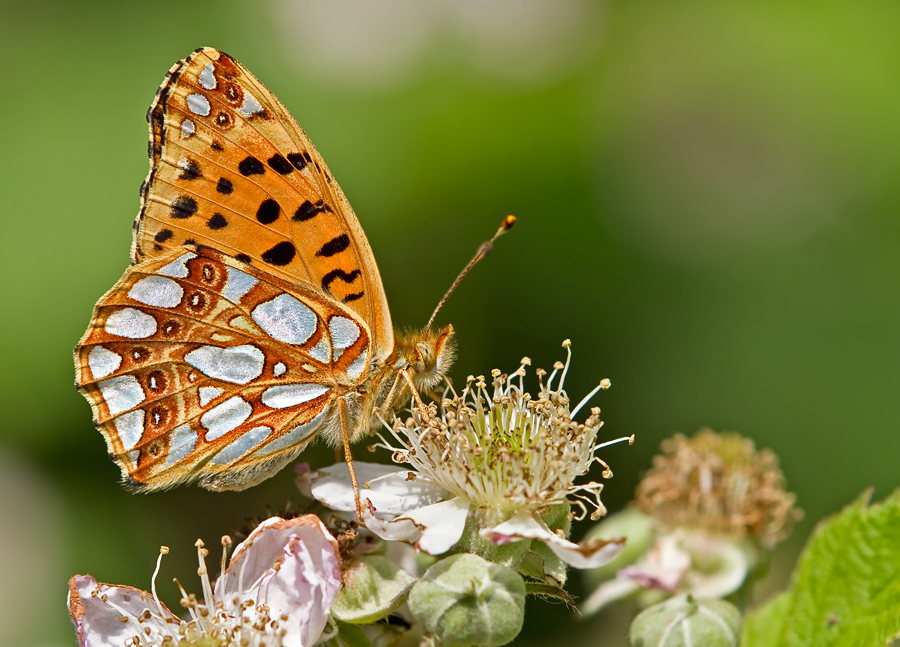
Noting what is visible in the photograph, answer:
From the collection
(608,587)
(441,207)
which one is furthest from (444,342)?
(441,207)

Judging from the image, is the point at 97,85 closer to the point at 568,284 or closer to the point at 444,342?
the point at 568,284

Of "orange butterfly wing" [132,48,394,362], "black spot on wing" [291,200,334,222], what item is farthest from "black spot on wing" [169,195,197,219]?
"black spot on wing" [291,200,334,222]

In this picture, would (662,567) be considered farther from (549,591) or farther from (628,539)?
(549,591)

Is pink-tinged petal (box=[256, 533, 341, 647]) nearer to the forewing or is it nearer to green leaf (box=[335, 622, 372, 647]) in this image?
green leaf (box=[335, 622, 372, 647])

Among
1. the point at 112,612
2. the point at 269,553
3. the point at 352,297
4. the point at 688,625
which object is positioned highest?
the point at 352,297

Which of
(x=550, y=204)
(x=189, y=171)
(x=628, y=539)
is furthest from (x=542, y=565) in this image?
(x=550, y=204)
